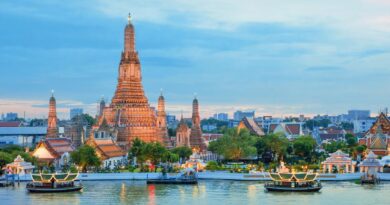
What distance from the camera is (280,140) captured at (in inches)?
2992

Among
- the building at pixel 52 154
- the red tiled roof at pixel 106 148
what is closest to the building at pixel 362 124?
the red tiled roof at pixel 106 148

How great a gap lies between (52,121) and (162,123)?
38.0ft

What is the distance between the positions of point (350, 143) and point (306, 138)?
6374 millimetres

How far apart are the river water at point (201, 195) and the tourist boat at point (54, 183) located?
0.82m

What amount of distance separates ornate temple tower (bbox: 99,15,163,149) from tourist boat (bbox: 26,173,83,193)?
25.8m

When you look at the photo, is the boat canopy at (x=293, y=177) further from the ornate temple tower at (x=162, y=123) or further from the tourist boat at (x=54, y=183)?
the ornate temple tower at (x=162, y=123)

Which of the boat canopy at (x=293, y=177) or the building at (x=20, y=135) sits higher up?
the building at (x=20, y=135)

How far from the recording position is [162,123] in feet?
277

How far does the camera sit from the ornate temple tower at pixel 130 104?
77.4m

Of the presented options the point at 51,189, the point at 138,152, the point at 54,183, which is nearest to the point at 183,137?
the point at 138,152

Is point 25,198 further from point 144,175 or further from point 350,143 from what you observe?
point 350,143

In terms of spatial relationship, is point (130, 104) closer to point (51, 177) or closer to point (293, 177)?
point (51, 177)

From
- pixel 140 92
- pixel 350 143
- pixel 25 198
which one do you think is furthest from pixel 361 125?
pixel 25 198

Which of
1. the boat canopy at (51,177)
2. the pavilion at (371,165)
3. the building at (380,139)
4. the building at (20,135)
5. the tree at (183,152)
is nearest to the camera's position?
the boat canopy at (51,177)
